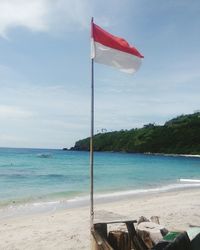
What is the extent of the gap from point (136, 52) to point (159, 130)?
152 m

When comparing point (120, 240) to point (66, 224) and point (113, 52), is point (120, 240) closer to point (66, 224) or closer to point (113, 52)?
point (113, 52)

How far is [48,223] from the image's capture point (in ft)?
38.1

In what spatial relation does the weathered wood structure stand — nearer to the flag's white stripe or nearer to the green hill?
the flag's white stripe

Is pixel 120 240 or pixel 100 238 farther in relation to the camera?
pixel 120 240

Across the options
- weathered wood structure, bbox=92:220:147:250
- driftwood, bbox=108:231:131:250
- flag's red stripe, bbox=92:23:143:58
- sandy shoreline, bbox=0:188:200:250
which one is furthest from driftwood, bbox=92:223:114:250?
flag's red stripe, bbox=92:23:143:58

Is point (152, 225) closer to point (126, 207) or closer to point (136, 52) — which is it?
point (136, 52)

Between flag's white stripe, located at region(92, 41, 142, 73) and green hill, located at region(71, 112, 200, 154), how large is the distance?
137621mm

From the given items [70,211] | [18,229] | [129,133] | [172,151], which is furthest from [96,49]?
[129,133]

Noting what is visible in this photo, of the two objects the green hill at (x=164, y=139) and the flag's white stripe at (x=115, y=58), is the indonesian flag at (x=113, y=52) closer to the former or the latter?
the flag's white stripe at (x=115, y=58)

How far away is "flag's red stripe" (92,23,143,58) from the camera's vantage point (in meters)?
7.61

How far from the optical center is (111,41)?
7.64m

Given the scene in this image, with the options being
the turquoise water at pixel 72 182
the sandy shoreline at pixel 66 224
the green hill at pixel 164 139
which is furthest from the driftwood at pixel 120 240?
the green hill at pixel 164 139

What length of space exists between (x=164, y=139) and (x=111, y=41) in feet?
492

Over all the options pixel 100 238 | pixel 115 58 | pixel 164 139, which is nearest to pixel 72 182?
pixel 115 58
